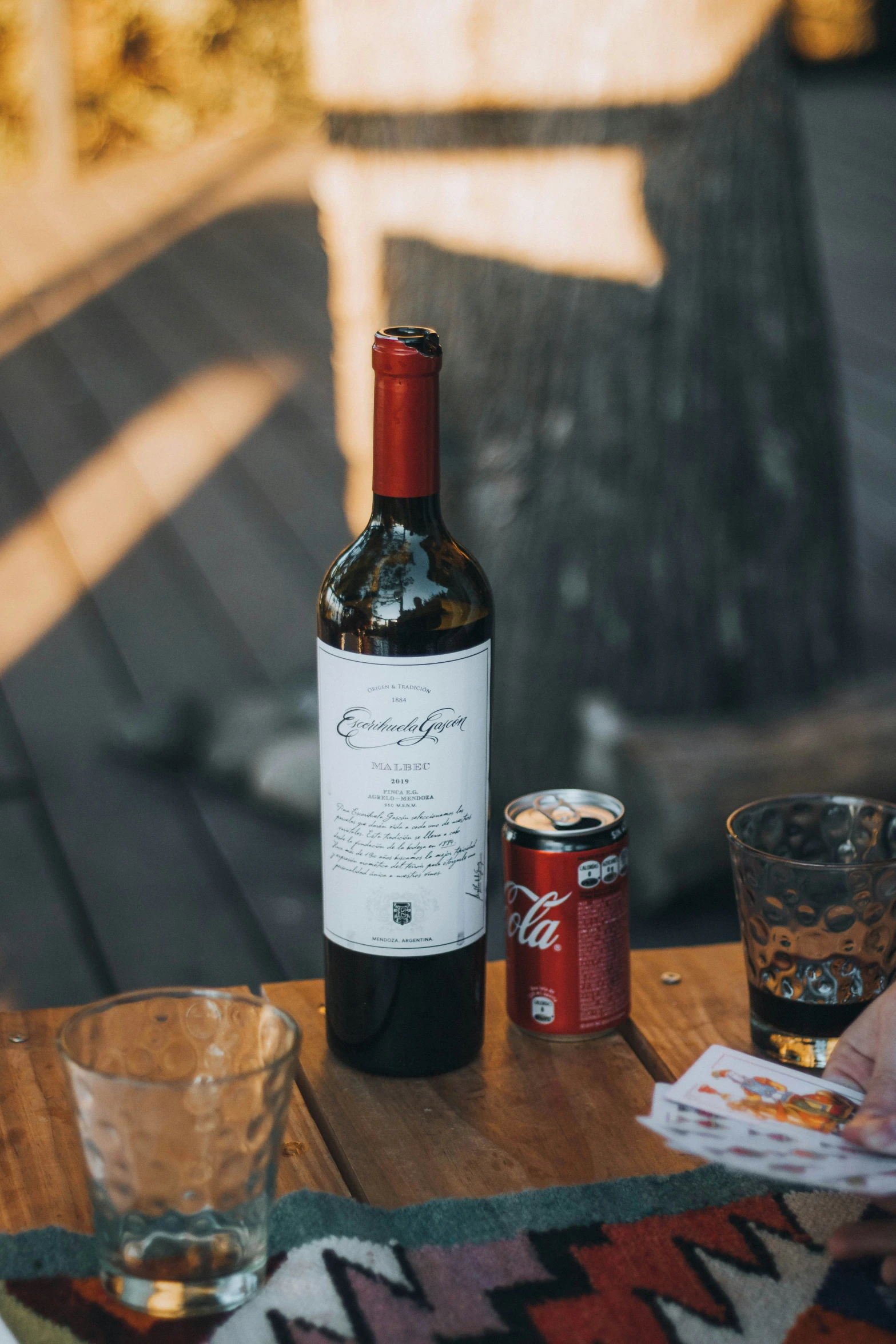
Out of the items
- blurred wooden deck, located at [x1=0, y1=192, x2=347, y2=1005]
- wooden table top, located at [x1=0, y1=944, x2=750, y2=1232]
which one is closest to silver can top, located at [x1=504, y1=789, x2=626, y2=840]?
wooden table top, located at [x1=0, y1=944, x2=750, y2=1232]

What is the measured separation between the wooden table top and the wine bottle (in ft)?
0.20

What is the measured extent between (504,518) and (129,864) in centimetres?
79

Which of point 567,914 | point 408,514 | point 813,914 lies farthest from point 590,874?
point 408,514

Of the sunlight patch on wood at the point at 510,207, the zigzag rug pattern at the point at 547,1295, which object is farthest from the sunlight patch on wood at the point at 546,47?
the zigzag rug pattern at the point at 547,1295

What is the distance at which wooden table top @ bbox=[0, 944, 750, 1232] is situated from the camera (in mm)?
751

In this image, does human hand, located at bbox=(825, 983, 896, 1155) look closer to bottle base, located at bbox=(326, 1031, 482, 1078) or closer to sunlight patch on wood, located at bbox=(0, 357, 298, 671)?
bottle base, located at bbox=(326, 1031, 482, 1078)

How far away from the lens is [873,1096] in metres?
0.71

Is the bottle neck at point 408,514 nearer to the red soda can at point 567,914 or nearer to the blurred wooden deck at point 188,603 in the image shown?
the red soda can at point 567,914

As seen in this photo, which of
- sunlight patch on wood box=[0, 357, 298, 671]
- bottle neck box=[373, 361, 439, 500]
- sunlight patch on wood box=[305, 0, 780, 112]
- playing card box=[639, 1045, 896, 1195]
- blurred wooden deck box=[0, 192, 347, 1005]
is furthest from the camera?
sunlight patch on wood box=[0, 357, 298, 671]

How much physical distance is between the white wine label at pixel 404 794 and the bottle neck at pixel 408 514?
73 millimetres

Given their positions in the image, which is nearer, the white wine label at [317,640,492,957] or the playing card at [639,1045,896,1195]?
the playing card at [639,1045,896,1195]

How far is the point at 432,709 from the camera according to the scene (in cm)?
78

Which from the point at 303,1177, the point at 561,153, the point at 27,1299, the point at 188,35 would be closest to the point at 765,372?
the point at 561,153

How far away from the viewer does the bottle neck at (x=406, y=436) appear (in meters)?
0.75
